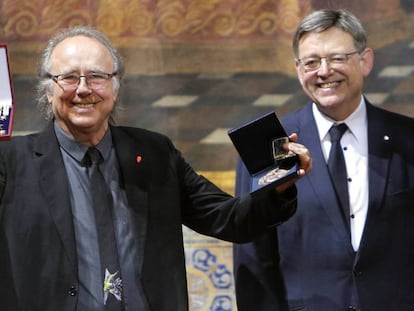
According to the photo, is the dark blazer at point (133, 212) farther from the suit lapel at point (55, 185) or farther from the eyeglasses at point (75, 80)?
the eyeglasses at point (75, 80)

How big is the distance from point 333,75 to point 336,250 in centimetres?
64

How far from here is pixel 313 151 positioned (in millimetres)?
3260

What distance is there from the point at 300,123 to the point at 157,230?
738 mm

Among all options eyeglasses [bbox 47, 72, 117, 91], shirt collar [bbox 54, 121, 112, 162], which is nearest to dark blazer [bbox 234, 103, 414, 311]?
A: shirt collar [bbox 54, 121, 112, 162]

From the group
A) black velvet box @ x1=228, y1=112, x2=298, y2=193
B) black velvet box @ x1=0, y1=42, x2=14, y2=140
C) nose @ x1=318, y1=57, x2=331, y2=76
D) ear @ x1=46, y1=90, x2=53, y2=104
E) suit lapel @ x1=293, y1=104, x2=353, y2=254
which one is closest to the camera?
black velvet box @ x1=0, y1=42, x2=14, y2=140

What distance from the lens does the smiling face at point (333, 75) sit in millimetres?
3250

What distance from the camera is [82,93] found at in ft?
9.56

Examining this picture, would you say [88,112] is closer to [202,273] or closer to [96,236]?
[96,236]

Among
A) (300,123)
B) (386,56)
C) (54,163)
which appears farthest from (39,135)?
(386,56)

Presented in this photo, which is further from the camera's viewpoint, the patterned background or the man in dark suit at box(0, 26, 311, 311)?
the patterned background

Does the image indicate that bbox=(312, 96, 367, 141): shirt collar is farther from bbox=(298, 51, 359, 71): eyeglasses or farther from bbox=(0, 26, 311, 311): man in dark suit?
bbox=(0, 26, 311, 311): man in dark suit

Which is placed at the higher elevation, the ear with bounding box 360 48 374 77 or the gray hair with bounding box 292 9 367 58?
the gray hair with bounding box 292 9 367 58

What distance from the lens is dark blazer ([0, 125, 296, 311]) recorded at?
9.15ft

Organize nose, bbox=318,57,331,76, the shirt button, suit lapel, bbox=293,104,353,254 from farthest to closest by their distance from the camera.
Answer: nose, bbox=318,57,331,76 < suit lapel, bbox=293,104,353,254 < the shirt button
